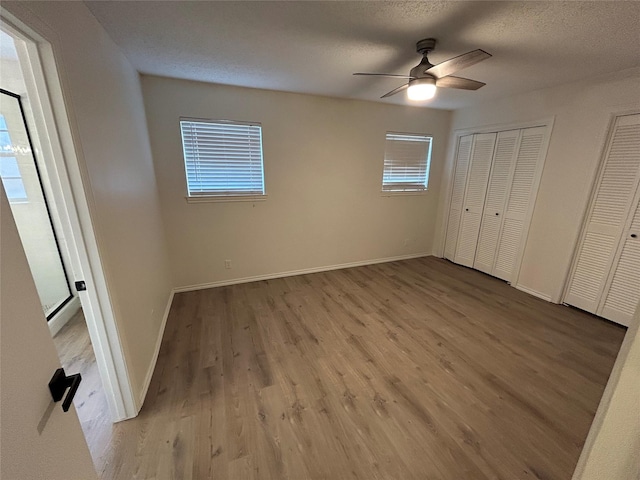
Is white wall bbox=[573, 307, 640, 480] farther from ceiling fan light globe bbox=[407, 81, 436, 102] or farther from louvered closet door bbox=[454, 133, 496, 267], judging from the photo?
louvered closet door bbox=[454, 133, 496, 267]

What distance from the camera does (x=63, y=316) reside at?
2578 mm

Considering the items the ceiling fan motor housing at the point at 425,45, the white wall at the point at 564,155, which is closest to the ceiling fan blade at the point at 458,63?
the ceiling fan motor housing at the point at 425,45

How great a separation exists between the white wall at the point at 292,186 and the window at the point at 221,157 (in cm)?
9

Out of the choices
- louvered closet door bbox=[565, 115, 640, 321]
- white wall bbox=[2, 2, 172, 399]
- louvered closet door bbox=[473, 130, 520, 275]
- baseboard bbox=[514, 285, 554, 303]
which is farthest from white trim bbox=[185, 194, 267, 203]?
louvered closet door bbox=[565, 115, 640, 321]

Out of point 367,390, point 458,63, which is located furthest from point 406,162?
point 367,390

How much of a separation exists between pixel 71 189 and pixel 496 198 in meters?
4.43

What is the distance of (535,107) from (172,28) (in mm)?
3837

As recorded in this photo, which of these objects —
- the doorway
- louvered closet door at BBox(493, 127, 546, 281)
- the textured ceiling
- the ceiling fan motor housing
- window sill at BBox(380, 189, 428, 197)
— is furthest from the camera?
window sill at BBox(380, 189, 428, 197)

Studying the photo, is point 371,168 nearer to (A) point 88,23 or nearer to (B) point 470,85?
(B) point 470,85

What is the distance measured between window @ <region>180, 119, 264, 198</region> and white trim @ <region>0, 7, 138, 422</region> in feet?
6.12

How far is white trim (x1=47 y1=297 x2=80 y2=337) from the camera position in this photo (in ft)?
7.96

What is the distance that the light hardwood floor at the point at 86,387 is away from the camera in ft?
4.97

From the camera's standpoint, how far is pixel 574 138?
2781mm

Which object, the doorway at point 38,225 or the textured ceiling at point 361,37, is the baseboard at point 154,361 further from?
the textured ceiling at point 361,37
